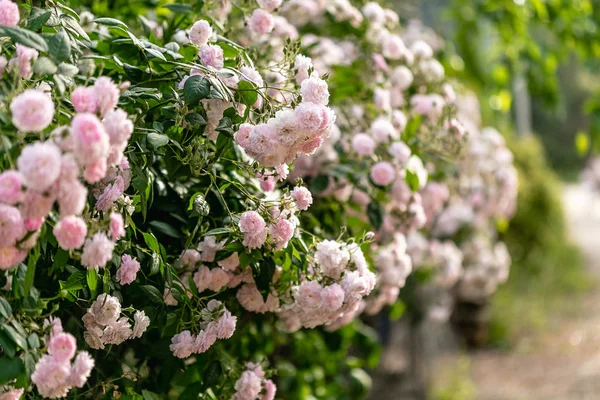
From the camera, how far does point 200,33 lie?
4.61ft

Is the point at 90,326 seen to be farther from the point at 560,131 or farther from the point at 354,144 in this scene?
the point at 560,131

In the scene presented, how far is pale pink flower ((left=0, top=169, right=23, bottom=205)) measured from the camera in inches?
37.5

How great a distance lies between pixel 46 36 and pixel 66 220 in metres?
0.30

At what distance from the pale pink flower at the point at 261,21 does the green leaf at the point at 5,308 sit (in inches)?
33.0

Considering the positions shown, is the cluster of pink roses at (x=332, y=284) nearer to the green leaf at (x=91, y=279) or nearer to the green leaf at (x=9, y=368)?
the green leaf at (x=91, y=279)

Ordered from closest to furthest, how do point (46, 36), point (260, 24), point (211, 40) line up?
point (46, 36), point (211, 40), point (260, 24)

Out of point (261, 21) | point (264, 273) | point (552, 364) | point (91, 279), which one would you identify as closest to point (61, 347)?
point (91, 279)

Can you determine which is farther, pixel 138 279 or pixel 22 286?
pixel 138 279

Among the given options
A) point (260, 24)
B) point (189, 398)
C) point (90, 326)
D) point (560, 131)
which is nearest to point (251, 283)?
point (189, 398)

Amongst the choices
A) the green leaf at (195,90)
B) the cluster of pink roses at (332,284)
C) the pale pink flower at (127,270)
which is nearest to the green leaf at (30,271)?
the pale pink flower at (127,270)

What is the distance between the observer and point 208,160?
53.3 inches

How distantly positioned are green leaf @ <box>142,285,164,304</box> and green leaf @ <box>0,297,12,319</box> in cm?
28

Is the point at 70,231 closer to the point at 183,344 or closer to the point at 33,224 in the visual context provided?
the point at 33,224

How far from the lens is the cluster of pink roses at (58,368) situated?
1071 millimetres
